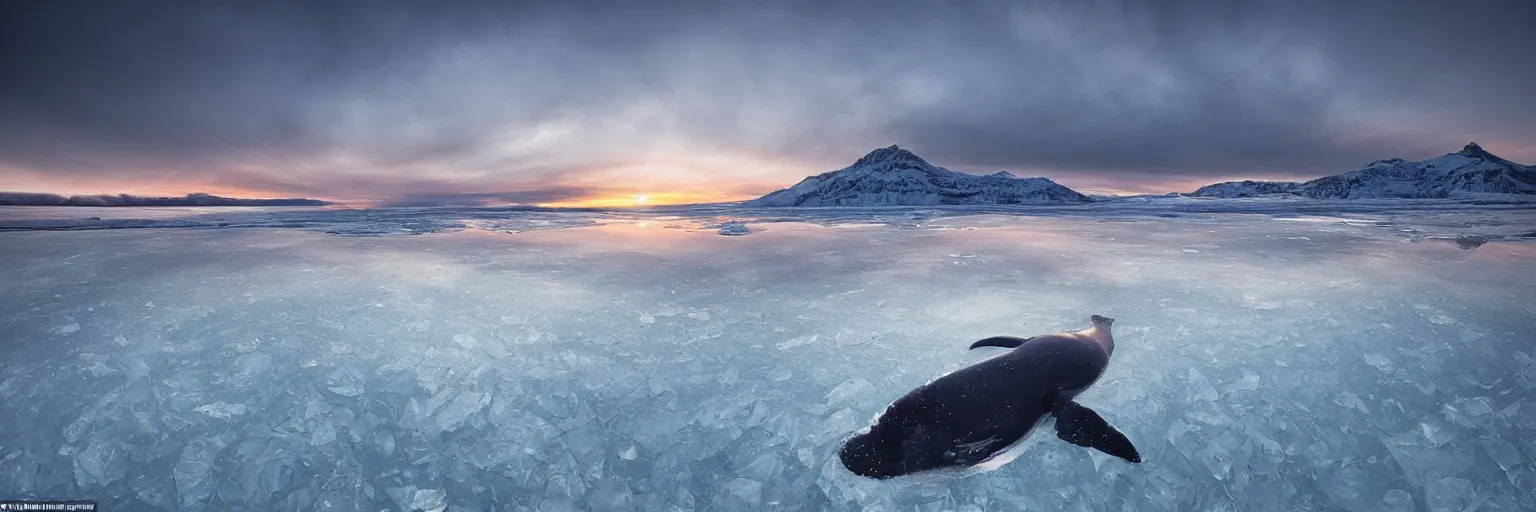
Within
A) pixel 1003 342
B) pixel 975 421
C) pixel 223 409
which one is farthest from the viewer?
pixel 1003 342

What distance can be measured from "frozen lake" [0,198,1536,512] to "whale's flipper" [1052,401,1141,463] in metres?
0.57

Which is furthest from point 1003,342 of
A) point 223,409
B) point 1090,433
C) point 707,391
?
point 223,409

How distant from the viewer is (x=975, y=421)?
3.92 metres

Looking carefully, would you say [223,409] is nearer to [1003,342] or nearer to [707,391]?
[707,391]

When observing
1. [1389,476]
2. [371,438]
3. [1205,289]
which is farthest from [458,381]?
[1205,289]

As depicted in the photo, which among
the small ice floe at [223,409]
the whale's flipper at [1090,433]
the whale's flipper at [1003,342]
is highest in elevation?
the whale's flipper at [1003,342]

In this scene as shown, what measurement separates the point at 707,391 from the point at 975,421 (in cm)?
279

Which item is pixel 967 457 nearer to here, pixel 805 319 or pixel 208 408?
pixel 805 319

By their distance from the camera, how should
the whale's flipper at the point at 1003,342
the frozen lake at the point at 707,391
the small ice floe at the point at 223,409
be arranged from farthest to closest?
the whale's flipper at the point at 1003,342 → the small ice floe at the point at 223,409 → the frozen lake at the point at 707,391

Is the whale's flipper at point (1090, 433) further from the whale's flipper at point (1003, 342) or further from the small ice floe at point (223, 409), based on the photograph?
the small ice floe at point (223, 409)

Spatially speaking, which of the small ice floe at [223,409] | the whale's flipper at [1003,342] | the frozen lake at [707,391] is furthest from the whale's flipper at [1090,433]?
the small ice floe at [223,409]

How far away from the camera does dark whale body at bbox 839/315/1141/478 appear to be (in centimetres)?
383

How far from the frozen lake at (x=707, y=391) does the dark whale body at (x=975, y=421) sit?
1.62ft

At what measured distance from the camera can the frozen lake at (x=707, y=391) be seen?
4.36 m
